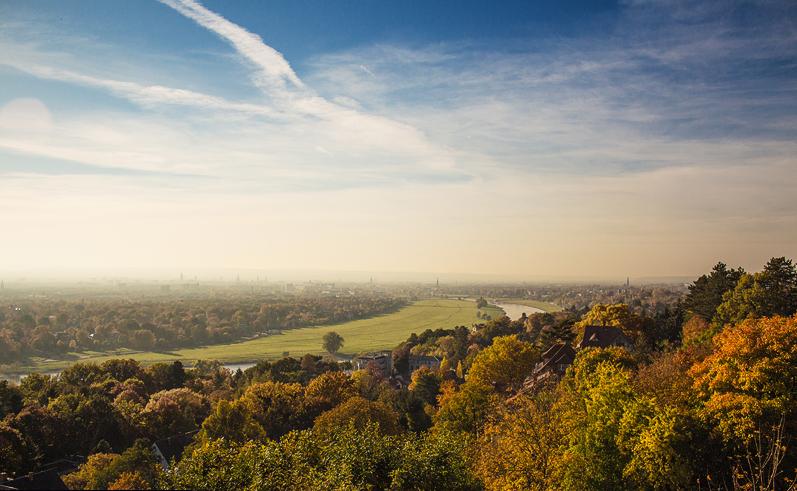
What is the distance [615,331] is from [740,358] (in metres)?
25.5

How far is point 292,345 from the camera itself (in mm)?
106312

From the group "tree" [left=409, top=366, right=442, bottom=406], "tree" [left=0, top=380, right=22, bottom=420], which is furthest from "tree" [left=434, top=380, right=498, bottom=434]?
"tree" [left=0, top=380, right=22, bottom=420]

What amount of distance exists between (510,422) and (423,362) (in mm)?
51113

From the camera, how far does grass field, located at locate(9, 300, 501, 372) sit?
8988cm

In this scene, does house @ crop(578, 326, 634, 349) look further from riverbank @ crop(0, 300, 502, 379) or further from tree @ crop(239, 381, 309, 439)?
riverbank @ crop(0, 300, 502, 379)

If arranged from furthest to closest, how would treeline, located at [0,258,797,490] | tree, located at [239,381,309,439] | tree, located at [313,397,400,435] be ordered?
tree, located at [239,381,309,439] → tree, located at [313,397,400,435] → treeline, located at [0,258,797,490]

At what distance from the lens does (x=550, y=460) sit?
19250 mm

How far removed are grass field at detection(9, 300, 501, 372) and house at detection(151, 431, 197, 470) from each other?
2261 inches

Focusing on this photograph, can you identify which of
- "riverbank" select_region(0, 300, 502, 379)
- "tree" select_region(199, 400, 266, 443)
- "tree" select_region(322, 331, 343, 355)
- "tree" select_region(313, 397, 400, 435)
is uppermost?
"tree" select_region(313, 397, 400, 435)

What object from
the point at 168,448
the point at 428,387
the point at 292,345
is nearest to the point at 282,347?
the point at 292,345

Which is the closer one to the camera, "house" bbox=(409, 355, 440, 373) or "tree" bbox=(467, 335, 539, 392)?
"tree" bbox=(467, 335, 539, 392)

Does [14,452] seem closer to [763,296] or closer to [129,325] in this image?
[763,296]

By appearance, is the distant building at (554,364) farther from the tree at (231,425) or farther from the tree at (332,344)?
the tree at (332,344)

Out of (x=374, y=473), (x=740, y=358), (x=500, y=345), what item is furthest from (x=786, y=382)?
(x=500, y=345)
